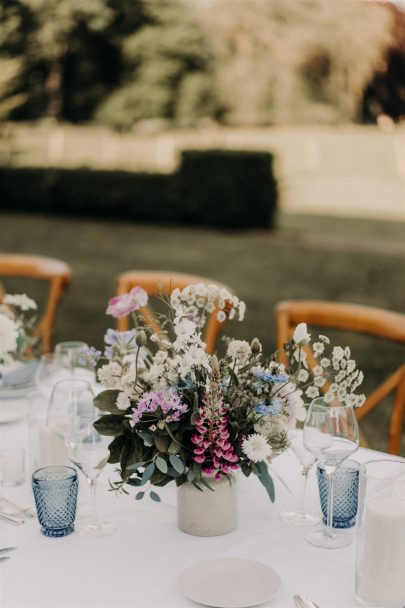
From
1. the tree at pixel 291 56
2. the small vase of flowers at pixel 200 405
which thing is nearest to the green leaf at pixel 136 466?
the small vase of flowers at pixel 200 405

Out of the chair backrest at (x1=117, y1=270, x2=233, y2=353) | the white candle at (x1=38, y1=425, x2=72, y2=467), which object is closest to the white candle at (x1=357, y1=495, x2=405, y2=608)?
the white candle at (x1=38, y1=425, x2=72, y2=467)

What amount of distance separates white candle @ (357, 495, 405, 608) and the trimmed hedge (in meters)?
10.2

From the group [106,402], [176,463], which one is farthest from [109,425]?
[176,463]

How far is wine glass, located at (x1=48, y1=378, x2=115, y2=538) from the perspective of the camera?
1.37m

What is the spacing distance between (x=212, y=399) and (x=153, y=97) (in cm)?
1593

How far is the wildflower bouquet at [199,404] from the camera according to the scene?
4.24 feet

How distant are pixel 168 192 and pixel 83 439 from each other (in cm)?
1081

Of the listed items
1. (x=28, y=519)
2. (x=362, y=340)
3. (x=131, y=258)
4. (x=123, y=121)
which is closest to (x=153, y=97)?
(x=123, y=121)

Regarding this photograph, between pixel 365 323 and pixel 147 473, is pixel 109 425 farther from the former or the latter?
pixel 365 323

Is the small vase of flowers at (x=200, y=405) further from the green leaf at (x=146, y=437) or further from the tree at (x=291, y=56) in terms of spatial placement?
the tree at (x=291, y=56)

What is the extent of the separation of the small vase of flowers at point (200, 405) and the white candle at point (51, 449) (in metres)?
0.23

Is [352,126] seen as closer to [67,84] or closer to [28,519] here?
[67,84]

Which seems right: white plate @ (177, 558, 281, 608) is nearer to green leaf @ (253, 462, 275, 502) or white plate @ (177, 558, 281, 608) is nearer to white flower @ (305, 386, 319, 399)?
green leaf @ (253, 462, 275, 502)

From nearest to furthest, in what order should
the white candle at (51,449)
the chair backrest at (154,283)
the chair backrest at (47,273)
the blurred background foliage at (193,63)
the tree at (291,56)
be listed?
the white candle at (51,449) → the chair backrest at (154,283) → the chair backrest at (47,273) → the tree at (291,56) → the blurred background foliage at (193,63)
